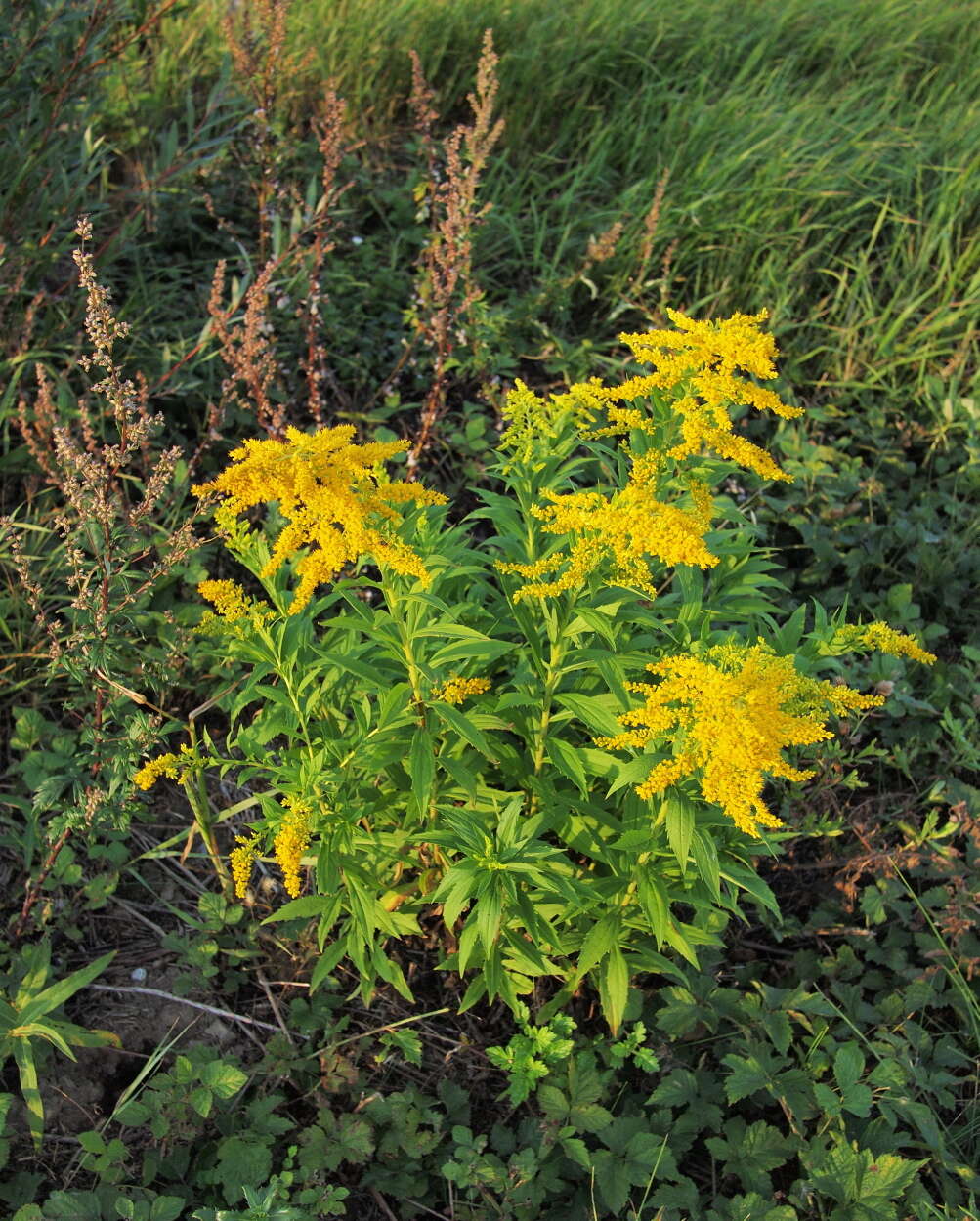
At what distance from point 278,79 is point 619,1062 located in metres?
3.83

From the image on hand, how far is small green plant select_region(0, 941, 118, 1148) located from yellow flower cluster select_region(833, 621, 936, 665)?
1643 millimetres

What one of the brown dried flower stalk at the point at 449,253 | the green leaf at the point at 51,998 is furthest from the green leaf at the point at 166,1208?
the brown dried flower stalk at the point at 449,253

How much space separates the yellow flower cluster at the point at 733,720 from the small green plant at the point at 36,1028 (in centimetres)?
126

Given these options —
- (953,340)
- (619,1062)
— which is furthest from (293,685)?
(953,340)

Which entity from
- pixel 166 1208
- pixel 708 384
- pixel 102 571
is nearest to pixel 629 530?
pixel 708 384

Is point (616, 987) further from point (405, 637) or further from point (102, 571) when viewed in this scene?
point (102, 571)

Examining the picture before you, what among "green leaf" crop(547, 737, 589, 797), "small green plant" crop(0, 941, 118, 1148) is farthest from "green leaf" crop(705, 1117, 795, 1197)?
"small green plant" crop(0, 941, 118, 1148)

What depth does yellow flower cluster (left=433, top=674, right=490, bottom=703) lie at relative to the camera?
2016 mm

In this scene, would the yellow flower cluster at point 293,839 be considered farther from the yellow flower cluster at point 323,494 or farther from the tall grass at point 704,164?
the tall grass at point 704,164

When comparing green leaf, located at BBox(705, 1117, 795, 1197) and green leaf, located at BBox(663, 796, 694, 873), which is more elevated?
green leaf, located at BBox(663, 796, 694, 873)

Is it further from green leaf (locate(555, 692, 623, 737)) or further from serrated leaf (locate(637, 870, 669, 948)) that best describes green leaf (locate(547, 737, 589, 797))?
serrated leaf (locate(637, 870, 669, 948))

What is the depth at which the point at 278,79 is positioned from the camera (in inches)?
164

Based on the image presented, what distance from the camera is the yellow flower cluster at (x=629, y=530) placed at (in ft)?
5.60

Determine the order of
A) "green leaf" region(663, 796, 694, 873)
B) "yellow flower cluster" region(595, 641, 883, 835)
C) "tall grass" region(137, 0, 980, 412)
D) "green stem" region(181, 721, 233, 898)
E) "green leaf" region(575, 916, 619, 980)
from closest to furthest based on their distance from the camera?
1. "yellow flower cluster" region(595, 641, 883, 835)
2. "green leaf" region(663, 796, 694, 873)
3. "green leaf" region(575, 916, 619, 980)
4. "green stem" region(181, 721, 233, 898)
5. "tall grass" region(137, 0, 980, 412)
